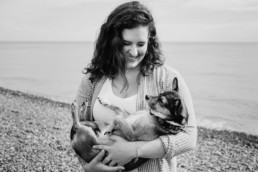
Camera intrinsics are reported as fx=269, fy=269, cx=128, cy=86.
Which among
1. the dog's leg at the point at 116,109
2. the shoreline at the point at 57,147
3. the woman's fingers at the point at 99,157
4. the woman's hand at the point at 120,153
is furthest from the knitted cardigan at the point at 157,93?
the shoreline at the point at 57,147

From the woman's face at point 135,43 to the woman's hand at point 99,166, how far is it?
3.55 ft

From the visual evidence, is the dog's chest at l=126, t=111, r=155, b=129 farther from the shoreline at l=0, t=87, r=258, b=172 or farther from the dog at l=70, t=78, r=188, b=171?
the shoreline at l=0, t=87, r=258, b=172

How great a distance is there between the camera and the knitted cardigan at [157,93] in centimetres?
265

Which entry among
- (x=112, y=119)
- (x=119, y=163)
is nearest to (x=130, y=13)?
(x=112, y=119)

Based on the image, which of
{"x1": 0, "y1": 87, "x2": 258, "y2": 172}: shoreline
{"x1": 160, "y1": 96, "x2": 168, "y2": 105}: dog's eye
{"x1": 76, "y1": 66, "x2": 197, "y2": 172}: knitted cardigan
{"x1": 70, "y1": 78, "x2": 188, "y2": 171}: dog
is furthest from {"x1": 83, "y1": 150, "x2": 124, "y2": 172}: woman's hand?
{"x1": 0, "y1": 87, "x2": 258, "y2": 172}: shoreline

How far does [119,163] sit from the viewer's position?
271 centimetres

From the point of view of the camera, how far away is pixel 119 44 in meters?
3.17

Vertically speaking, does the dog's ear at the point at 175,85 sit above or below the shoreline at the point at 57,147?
above

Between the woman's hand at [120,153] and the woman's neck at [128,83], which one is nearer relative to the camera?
the woman's hand at [120,153]

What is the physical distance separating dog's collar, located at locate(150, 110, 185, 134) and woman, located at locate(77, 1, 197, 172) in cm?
9

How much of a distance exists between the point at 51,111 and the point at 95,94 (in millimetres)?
11162

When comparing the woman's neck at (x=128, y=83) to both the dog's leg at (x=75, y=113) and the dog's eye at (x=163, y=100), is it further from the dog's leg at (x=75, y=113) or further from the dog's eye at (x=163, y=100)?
the dog's leg at (x=75, y=113)

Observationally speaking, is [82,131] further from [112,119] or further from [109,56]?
[109,56]

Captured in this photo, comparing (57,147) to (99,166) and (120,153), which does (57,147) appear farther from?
(120,153)
